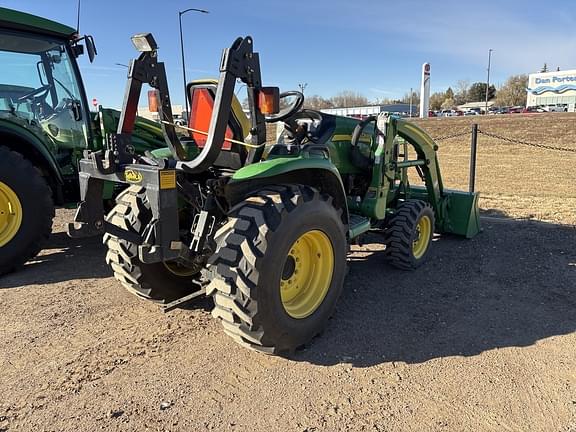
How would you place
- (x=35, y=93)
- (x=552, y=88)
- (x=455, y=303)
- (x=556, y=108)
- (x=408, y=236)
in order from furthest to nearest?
(x=552, y=88) < (x=556, y=108) < (x=35, y=93) < (x=408, y=236) < (x=455, y=303)

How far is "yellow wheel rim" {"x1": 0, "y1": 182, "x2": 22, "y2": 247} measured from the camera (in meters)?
4.99

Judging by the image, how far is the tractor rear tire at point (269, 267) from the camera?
2.95 metres

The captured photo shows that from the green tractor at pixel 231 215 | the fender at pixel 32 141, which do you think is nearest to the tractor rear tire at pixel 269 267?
the green tractor at pixel 231 215

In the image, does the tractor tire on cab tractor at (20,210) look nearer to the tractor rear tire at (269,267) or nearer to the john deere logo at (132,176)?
the john deere logo at (132,176)

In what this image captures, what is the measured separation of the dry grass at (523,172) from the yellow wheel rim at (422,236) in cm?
275

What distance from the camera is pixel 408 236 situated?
5047 mm

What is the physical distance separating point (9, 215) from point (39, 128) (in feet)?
3.98

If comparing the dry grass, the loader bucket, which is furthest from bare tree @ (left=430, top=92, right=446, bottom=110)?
the loader bucket

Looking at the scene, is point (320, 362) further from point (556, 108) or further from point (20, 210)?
point (556, 108)

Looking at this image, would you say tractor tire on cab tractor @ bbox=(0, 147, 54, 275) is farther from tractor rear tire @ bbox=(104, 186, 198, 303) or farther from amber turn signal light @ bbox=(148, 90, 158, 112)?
amber turn signal light @ bbox=(148, 90, 158, 112)

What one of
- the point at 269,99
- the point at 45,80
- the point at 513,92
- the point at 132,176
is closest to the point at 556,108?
the point at 513,92

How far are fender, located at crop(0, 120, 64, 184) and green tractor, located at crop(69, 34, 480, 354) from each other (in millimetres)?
1901

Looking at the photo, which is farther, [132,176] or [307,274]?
[307,274]

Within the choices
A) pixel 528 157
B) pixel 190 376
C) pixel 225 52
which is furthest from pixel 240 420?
pixel 528 157
